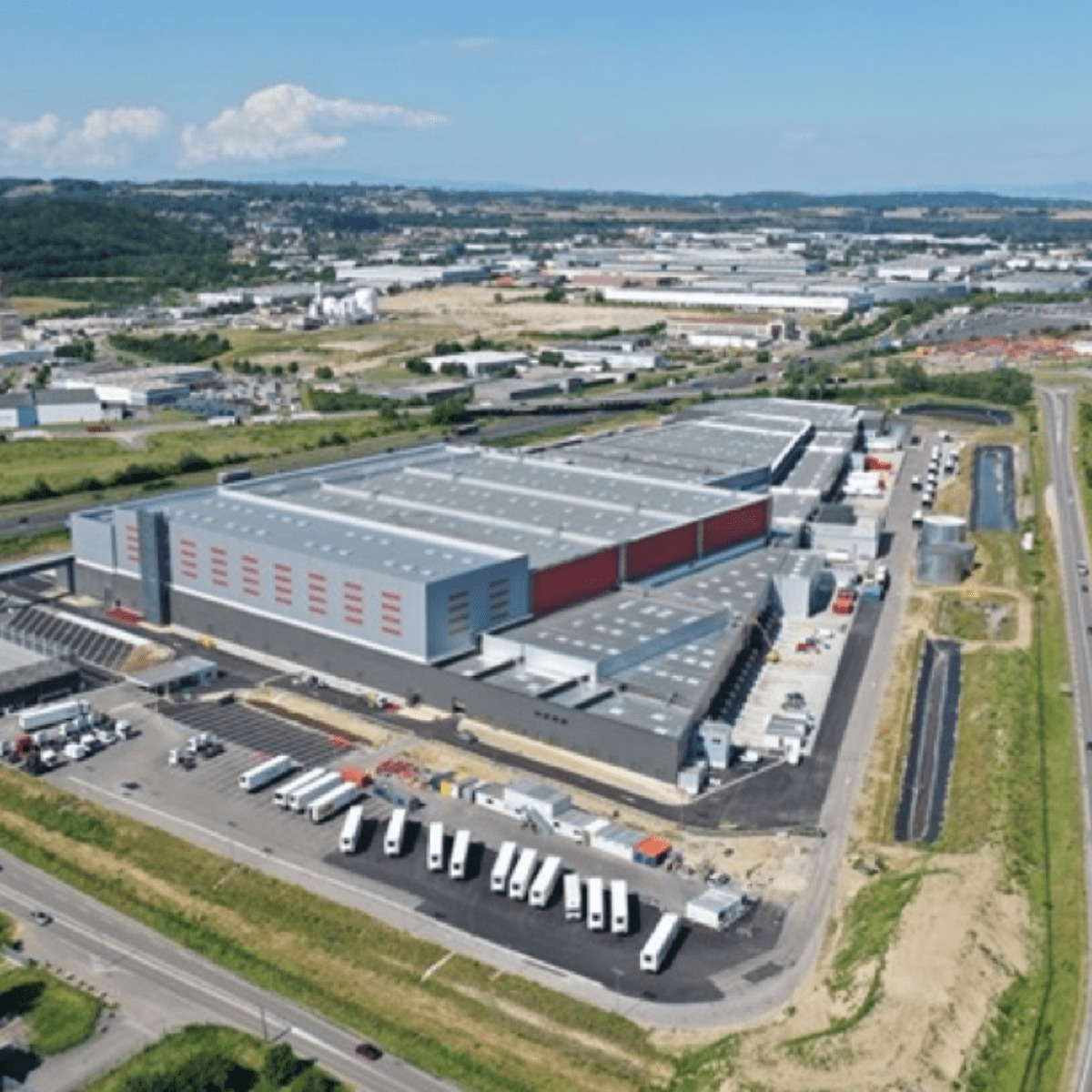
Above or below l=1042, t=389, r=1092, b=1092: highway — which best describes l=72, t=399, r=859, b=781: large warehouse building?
above

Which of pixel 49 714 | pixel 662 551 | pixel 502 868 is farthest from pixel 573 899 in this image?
pixel 662 551

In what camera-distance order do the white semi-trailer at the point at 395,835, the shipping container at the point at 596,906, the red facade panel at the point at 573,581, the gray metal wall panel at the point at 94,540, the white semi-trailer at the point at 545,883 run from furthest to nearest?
the gray metal wall panel at the point at 94,540 → the red facade panel at the point at 573,581 → the white semi-trailer at the point at 395,835 → the white semi-trailer at the point at 545,883 → the shipping container at the point at 596,906

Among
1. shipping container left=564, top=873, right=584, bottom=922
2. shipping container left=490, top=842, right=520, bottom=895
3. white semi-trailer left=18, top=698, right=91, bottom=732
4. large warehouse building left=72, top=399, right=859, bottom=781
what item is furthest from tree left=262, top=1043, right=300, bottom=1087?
white semi-trailer left=18, top=698, right=91, bottom=732

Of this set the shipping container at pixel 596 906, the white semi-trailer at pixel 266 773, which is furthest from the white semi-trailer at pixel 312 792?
the shipping container at pixel 596 906

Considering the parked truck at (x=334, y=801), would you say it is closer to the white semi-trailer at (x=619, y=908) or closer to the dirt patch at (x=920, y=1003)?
the white semi-trailer at (x=619, y=908)

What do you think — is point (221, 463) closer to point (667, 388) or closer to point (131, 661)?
point (131, 661)

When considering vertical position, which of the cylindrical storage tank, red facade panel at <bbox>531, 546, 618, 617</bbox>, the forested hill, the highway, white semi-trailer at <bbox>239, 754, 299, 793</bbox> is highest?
the forested hill

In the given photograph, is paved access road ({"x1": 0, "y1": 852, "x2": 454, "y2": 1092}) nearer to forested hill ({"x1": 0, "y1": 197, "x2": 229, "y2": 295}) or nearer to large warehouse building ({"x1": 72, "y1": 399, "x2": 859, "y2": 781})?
large warehouse building ({"x1": 72, "y1": 399, "x2": 859, "y2": 781})
